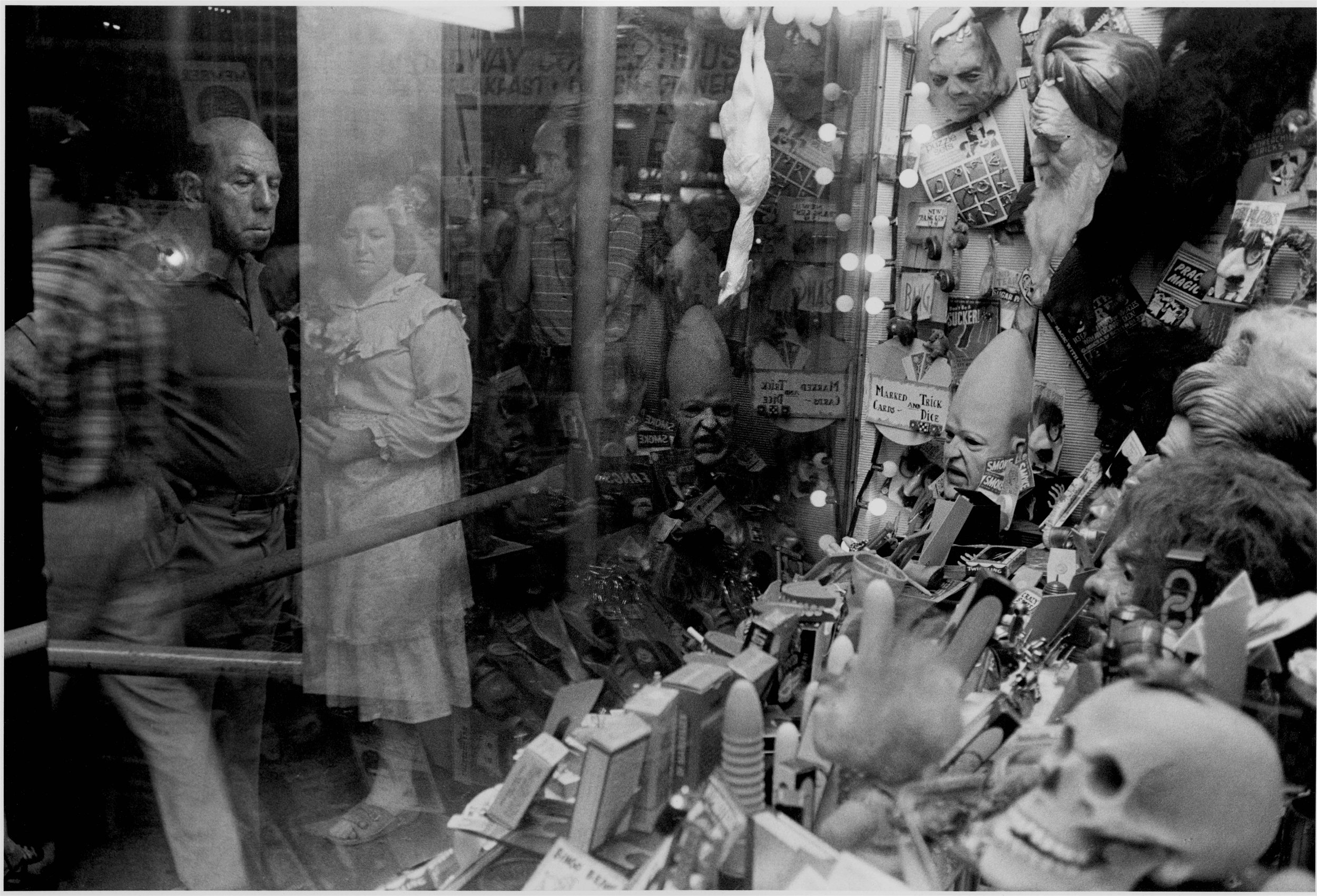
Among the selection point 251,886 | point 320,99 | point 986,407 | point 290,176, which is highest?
point 320,99

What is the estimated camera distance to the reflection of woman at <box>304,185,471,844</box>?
230 centimetres

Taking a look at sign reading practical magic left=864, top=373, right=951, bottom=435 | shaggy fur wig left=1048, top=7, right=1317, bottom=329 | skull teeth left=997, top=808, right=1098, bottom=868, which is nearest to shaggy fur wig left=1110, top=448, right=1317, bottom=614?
skull teeth left=997, top=808, right=1098, bottom=868

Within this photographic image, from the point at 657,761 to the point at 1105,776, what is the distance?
0.53 meters

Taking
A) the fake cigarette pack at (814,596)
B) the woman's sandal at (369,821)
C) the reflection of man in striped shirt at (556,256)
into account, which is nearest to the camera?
the fake cigarette pack at (814,596)

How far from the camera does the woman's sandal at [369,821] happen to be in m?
2.13

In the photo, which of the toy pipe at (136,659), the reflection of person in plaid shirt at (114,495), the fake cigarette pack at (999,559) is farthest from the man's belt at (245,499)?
the fake cigarette pack at (999,559)

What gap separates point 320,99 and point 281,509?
34.4 inches

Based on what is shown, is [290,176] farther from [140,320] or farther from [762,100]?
[762,100]

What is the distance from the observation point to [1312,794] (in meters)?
1.16

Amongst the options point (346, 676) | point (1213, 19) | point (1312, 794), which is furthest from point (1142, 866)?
point (346, 676)

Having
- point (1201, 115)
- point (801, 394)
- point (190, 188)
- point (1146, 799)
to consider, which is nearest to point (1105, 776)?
point (1146, 799)

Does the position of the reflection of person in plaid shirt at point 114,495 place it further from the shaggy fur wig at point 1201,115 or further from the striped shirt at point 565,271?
the shaggy fur wig at point 1201,115

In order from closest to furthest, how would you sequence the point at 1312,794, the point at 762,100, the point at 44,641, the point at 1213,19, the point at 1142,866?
the point at 1142,866
the point at 1312,794
the point at 1213,19
the point at 44,641
the point at 762,100

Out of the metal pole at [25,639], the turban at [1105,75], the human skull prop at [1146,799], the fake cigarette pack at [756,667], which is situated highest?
the turban at [1105,75]
